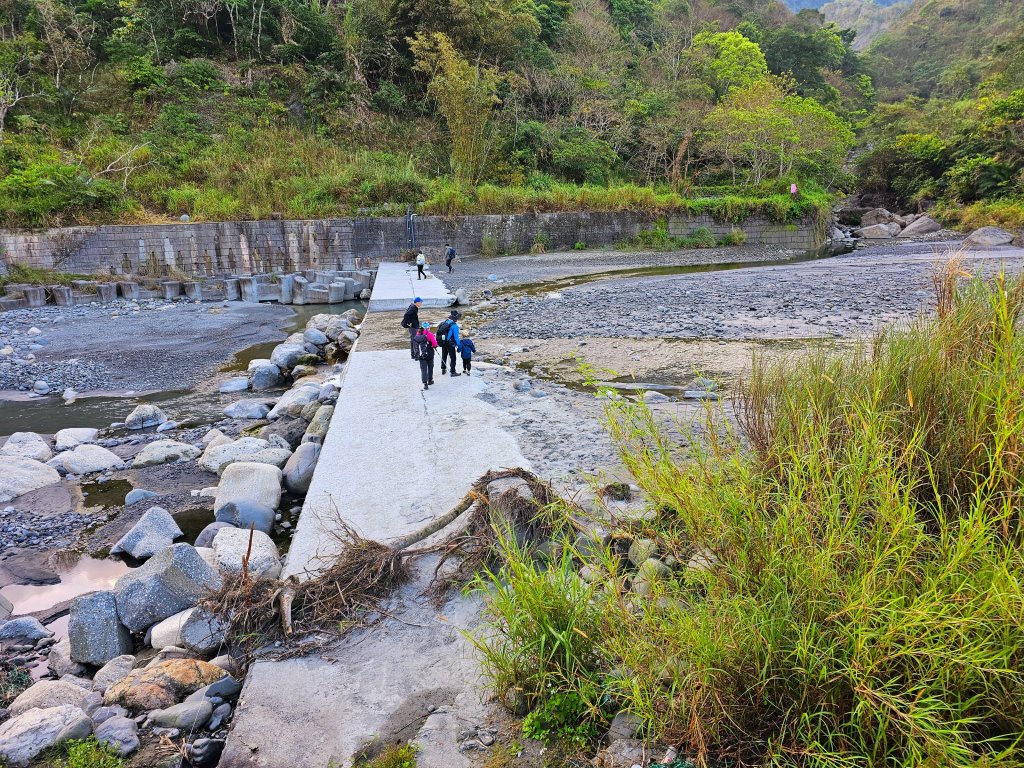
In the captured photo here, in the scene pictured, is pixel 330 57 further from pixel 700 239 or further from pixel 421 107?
pixel 700 239

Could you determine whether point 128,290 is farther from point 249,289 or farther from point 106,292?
point 249,289

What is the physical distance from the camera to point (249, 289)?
60.5 feet

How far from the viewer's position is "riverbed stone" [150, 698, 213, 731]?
2742 millimetres

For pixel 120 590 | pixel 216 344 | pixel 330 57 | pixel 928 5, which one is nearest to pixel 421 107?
pixel 330 57

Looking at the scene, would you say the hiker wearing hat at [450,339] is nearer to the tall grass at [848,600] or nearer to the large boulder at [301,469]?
the large boulder at [301,469]

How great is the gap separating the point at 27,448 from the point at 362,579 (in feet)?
19.5

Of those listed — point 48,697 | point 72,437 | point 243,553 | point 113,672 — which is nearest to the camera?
point 48,697

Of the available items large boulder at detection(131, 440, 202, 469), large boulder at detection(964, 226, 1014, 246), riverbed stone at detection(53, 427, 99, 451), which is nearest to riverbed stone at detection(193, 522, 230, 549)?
large boulder at detection(131, 440, 202, 469)

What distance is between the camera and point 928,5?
65125 mm

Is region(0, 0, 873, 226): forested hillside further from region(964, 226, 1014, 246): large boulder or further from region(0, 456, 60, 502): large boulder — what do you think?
region(0, 456, 60, 502): large boulder

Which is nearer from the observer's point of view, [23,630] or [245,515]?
[23,630]

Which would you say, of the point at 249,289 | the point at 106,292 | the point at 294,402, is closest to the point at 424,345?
the point at 294,402

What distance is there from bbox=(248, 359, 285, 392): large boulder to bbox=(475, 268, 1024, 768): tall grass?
8182 mm

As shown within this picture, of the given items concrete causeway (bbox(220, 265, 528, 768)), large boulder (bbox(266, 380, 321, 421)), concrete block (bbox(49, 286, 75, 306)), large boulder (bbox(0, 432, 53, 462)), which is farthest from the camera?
concrete block (bbox(49, 286, 75, 306))
